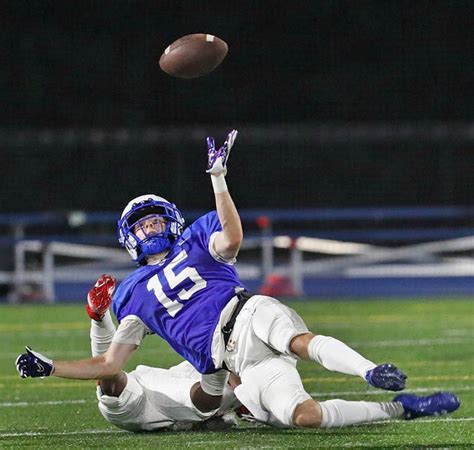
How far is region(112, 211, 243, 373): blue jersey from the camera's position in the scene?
4797 mm

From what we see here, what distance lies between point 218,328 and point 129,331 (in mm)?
398

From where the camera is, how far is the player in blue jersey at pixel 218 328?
4430 millimetres

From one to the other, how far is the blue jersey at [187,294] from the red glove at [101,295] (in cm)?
12

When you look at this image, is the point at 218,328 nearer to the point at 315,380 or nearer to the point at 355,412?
the point at 355,412

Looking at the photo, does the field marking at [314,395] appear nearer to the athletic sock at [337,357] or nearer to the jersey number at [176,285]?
the jersey number at [176,285]

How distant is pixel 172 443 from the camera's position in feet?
15.1

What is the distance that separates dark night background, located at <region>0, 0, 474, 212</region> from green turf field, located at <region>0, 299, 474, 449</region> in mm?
4230

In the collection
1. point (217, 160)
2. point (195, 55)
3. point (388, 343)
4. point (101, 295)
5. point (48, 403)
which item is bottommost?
point (48, 403)

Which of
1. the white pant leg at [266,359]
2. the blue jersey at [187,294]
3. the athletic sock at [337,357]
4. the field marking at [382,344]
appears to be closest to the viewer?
the athletic sock at [337,357]

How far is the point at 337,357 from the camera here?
4.33 m

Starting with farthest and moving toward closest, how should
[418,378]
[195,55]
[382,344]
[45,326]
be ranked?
[45,326], [382,344], [418,378], [195,55]

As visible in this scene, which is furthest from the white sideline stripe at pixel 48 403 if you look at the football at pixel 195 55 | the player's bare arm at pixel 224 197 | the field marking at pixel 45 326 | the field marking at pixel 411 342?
the field marking at pixel 45 326

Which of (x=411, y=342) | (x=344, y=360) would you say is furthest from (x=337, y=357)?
(x=411, y=342)

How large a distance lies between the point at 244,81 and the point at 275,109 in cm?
82
